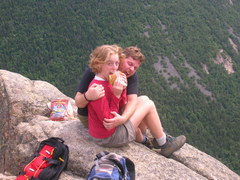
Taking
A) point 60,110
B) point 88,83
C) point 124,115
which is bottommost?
point 60,110

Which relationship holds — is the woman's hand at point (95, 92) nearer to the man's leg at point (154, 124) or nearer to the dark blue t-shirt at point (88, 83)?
the dark blue t-shirt at point (88, 83)

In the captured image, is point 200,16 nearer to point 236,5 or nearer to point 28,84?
point 236,5

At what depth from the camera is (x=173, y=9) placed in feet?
324

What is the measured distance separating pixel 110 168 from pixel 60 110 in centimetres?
285

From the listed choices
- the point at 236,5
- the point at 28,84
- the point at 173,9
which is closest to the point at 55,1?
the point at 173,9

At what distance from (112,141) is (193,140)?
52766 mm

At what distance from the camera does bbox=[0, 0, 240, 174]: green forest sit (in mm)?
60156

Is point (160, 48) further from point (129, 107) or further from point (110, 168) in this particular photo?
point (110, 168)

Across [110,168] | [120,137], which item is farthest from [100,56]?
[110,168]

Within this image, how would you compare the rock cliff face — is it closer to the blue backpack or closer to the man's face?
the blue backpack

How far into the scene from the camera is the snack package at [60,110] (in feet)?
19.8

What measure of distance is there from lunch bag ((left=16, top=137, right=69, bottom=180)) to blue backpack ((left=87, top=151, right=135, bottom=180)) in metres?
0.78

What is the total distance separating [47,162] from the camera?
166 inches

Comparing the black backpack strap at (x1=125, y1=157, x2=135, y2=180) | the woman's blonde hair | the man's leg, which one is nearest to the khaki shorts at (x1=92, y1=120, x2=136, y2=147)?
the man's leg
